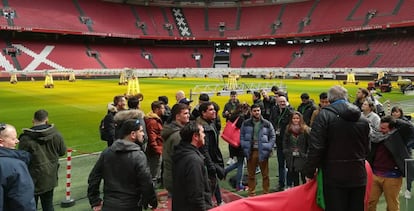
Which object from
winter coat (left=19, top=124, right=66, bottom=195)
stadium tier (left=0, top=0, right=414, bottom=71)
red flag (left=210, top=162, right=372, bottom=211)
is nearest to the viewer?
red flag (left=210, top=162, right=372, bottom=211)

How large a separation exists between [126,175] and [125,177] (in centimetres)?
3

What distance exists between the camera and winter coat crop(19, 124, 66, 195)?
18.3 ft

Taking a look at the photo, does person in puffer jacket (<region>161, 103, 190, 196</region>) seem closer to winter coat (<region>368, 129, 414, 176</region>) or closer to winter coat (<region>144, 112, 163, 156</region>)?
winter coat (<region>144, 112, 163, 156</region>)

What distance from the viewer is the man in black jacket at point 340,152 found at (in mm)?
4461

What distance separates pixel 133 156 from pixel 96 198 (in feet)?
2.73

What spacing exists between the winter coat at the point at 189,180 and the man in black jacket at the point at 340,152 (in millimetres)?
1444

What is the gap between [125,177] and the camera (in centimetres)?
430

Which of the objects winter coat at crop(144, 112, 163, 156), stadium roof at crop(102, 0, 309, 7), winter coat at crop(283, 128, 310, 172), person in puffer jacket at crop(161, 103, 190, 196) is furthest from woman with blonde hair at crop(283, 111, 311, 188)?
stadium roof at crop(102, 0, 309, 7)

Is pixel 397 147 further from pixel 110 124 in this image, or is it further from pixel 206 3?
pixel 206 3

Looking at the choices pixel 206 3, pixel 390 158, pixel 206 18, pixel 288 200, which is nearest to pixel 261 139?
pixel 390 158

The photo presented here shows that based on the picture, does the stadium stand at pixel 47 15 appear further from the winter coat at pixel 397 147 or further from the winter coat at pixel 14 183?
the winter coat at pixel 397 147

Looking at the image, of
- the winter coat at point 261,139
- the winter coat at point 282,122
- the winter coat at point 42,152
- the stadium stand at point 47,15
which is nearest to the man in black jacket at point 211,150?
the winter coat at point 261,139

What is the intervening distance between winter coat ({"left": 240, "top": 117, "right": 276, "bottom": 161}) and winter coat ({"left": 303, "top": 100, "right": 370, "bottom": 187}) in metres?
2.71

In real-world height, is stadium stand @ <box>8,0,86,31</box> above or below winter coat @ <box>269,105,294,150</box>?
above
